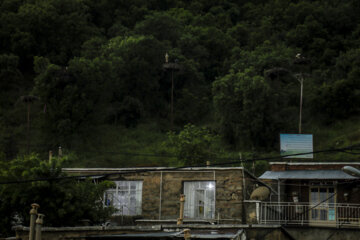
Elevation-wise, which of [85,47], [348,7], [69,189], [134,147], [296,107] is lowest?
[69,189]

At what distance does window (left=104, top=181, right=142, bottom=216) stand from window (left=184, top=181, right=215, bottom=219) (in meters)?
2.58

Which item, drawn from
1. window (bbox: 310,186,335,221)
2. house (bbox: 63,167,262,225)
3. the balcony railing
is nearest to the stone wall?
house (bbox: 63,167,262,225)

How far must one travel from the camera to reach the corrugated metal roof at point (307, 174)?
29.0 m

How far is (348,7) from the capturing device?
75938 millimetres

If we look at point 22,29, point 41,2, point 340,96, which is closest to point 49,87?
point 22,29

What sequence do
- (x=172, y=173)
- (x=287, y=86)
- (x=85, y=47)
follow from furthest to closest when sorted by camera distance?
(x=85, y=47)
(x=287, y=86)
(x=172, y=173)

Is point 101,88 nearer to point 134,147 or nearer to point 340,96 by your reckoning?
point 134,147

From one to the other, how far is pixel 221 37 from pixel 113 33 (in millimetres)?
16226

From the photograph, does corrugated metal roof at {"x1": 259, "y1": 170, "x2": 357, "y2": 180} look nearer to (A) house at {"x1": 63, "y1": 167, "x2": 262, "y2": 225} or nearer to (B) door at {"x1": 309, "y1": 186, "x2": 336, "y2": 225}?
A: (B) door at {"x1": 309, "y1": 186, "x2": 336, "y2": 225}

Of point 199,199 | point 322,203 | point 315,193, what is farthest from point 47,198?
point 315,193

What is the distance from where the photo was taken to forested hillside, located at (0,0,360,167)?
55.0 m

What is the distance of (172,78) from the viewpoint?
5975 centimetres

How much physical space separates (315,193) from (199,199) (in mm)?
8309

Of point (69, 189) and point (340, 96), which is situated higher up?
point (340, 96)
